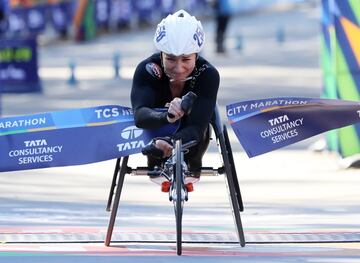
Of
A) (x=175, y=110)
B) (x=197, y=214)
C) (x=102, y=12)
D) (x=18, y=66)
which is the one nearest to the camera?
(x=175, y=110)

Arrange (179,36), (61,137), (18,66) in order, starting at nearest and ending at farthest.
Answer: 1. (179,36)
2. (61,137)
3. (18,66)

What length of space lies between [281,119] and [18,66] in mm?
14735

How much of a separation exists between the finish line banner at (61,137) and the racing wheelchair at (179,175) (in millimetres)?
200

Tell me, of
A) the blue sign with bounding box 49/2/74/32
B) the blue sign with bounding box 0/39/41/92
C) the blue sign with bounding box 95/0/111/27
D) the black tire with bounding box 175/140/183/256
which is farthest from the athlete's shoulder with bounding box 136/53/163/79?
the blue sign with bounding box 95/0/111/27

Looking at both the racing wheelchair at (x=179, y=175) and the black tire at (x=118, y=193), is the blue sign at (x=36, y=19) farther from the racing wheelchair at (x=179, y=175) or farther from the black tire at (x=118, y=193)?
the black tire at (x=118, y=193)

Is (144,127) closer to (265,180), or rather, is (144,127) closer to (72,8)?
(265,180)

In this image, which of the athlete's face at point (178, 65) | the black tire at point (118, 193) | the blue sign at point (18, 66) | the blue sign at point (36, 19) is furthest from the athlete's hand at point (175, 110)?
the blue sign at point (36, 19)

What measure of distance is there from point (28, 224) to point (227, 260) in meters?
2.25

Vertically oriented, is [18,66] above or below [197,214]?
below

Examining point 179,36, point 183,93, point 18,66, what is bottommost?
point 18,66

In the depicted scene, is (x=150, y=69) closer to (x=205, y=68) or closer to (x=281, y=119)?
(x=205, y=68)

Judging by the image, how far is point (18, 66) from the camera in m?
23.3

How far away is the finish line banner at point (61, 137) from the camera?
28.8 ft

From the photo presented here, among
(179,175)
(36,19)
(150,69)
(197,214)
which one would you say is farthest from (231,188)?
(36,19)
